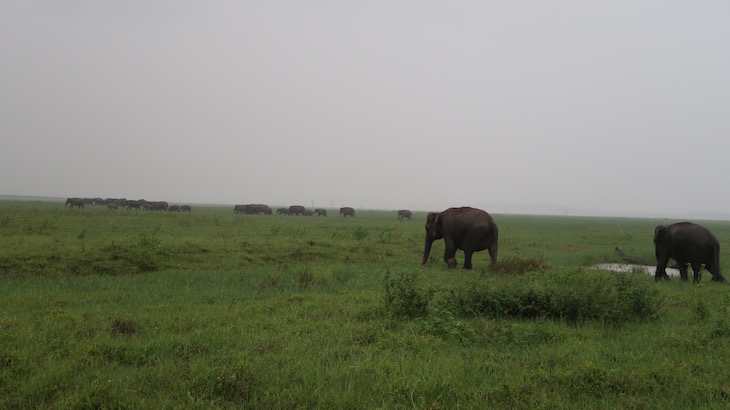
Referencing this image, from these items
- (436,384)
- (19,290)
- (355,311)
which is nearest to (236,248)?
(19,290)

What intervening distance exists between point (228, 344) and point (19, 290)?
6.85 metres

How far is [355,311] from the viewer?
325 inches

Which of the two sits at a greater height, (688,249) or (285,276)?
(688,249)

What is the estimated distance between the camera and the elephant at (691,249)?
13164 millimetres

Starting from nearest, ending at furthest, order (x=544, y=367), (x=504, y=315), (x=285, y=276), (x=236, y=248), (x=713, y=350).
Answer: (x=544, y=367), (x=713, y=350), (x=504, y=315), (x=285, y=276), (x=236, y=248)

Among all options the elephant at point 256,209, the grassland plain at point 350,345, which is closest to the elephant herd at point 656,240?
the grassland plain at point 350,345

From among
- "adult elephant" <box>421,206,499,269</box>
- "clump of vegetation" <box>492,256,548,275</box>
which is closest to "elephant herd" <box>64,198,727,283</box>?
"adult elephant" <box>421,206,499,269</box>

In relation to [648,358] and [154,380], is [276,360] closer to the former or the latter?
[154,380]

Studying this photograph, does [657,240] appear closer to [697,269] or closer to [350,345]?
[697,269]

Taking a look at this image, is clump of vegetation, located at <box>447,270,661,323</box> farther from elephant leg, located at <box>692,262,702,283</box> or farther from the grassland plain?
elephant leg, located at <box>692,262,702,283</box>

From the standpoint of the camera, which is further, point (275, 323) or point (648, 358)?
point (275, 323)

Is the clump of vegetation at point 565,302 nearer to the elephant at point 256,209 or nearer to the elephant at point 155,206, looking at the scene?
the elephant at point 155,206

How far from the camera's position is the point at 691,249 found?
526 inches

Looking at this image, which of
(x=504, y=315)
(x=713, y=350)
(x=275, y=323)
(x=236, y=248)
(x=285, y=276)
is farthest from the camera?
(x=236, y=248)
